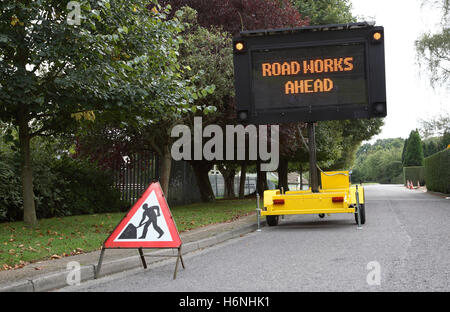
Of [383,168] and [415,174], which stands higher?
[383,168]

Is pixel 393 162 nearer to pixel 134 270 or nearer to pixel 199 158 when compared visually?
pixel 199 158

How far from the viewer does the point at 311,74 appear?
11.5 metres

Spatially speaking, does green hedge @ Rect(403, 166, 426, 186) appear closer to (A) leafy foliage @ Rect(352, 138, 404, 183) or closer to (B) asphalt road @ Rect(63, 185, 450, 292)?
(B) asphalt road @ Rect(63, 185, 450, 292)

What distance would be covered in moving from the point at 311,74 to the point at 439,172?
2169 centimetres

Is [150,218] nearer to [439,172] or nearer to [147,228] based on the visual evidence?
[147,228]

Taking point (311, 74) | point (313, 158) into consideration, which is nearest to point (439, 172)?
point (313, 158)

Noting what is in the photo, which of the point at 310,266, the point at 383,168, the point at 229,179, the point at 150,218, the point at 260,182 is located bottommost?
the point at 310,266

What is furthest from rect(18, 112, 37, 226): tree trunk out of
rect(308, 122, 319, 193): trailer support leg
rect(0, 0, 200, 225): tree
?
rect(308, 122, 319, 193): trailer support leg

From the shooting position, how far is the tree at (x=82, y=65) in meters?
8.69

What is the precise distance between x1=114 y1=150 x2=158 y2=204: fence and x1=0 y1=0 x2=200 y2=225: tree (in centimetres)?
568
